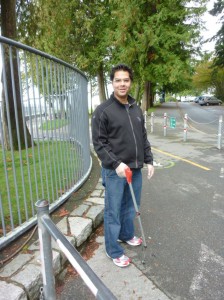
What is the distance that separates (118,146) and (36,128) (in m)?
1.21

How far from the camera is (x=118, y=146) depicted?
2.86 metres

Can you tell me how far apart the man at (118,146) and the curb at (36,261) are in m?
0.46

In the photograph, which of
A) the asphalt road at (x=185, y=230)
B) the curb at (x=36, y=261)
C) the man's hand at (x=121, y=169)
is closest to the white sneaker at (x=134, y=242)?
the asphalt road at (x=185, y=230)

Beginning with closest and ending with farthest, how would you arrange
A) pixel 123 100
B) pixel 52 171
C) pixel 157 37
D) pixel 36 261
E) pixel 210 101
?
pixel 36 261 < pixel 123 100 < pixel 52 171 < pixel 157 37 < pixel 210 101

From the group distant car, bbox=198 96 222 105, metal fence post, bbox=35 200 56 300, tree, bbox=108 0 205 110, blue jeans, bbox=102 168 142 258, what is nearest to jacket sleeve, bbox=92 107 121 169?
blue jeans, bbox=102 168 142 258

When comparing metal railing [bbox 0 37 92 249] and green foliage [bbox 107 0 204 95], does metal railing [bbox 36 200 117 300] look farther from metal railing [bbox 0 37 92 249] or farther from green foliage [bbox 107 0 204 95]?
green foliage [bbox 107 0 204 95]

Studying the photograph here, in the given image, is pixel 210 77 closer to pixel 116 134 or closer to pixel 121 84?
pixel 121 84

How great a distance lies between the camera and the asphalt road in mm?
2695

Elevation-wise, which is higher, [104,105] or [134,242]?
[104,105]

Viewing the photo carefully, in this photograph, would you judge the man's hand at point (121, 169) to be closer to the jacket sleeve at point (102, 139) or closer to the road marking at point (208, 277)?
the jacket sleeve at point (102, 139)

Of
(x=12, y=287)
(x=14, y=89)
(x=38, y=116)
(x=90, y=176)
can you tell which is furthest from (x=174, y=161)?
(x=12, y=287)

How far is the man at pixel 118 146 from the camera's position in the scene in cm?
279

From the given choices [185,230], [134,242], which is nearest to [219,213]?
[185,230]

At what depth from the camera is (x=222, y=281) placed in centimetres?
270
